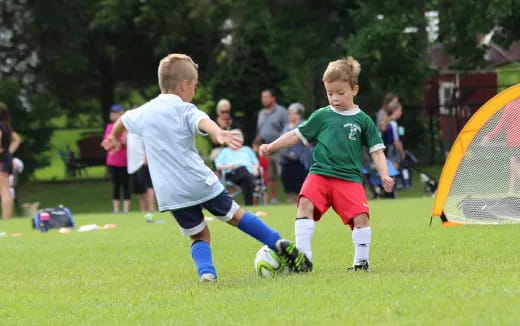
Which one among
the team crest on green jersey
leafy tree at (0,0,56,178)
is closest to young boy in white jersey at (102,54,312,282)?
the team crest on green jersey

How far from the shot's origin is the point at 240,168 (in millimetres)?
22047

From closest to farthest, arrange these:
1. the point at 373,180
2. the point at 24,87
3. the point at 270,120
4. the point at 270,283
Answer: the point at 270,283
the point at 270,120
the point at 373,180
the point at 24,87

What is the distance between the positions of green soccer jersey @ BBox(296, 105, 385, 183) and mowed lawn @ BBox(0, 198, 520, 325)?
2.60 feet

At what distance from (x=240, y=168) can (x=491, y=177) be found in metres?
9.98

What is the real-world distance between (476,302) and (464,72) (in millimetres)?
25617

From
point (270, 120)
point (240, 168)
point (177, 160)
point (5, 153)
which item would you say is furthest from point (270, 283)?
point (270, 120)

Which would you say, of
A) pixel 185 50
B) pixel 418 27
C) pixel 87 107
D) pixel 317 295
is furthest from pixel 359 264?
pixel 87 107

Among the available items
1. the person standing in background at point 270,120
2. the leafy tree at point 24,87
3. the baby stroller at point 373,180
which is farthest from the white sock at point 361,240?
the leafy tree at point 24,87

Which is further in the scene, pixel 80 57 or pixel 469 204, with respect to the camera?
pixel 80 57

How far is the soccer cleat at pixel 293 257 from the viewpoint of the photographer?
8.62m

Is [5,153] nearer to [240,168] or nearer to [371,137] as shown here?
[240,168]

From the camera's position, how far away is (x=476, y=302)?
260 inches

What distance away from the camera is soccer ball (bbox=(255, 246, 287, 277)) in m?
8.73

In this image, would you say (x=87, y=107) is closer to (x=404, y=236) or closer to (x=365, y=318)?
(x=404, y=236)
